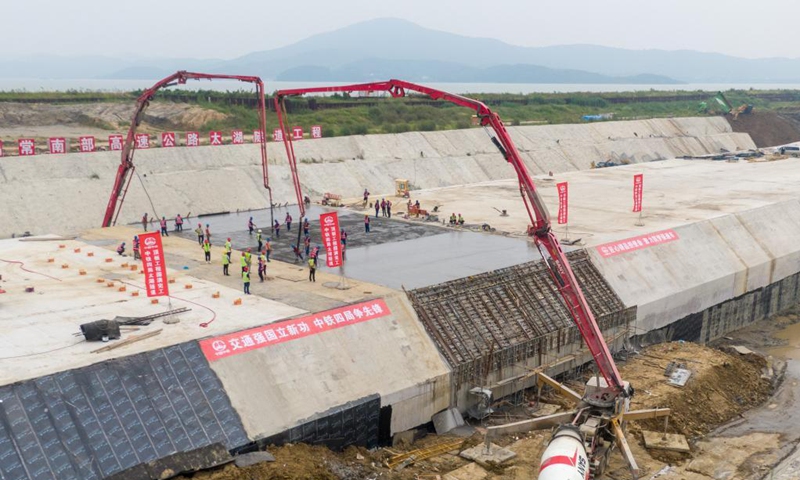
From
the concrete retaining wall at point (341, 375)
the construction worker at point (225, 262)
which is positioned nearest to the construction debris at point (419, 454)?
the concrete retaining wall at point (341, 375)

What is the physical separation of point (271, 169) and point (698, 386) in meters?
38.1

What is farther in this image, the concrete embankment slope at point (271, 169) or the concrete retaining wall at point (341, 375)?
the concrete embankment slope at point (271, 169)

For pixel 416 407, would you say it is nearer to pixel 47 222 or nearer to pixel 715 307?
pixel 715 307

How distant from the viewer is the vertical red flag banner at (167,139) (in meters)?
57.8

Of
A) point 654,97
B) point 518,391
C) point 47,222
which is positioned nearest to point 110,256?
point 47,222

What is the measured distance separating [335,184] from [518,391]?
112 ft

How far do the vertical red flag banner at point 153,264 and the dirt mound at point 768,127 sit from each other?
10233 centimetres

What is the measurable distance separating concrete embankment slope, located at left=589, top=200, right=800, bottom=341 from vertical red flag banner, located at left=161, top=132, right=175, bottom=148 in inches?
1400

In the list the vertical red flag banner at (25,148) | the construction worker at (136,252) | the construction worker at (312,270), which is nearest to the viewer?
the construction worker at (312,270)

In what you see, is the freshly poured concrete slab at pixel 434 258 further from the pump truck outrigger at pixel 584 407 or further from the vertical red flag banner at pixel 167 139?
the vertical red flag banner at pixel 167 139

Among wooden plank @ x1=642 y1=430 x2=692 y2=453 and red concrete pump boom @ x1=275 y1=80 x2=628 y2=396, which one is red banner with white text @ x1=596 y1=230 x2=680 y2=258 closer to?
red concrete pump boom @ x1=275 y1=80 x2=628 y2=396

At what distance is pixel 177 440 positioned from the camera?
68.6 feet

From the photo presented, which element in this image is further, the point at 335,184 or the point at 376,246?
the point at 335,184

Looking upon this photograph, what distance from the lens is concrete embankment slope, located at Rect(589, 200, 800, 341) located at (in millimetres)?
38281
